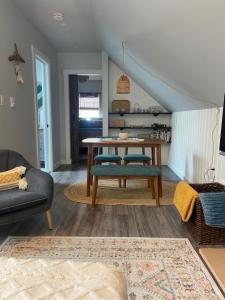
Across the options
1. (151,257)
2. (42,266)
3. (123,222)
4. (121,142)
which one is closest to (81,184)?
(121,142)

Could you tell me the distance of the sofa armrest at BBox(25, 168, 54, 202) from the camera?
2.24m

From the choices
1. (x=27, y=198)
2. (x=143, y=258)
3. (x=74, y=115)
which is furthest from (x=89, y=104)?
(x=143, y=258)

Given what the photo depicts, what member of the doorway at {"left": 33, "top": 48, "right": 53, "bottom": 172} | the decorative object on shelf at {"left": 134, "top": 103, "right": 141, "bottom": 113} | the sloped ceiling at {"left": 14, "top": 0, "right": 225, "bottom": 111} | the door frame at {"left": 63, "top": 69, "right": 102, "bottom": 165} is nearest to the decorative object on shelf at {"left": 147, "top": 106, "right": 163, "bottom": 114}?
the decorative object on shelf at {"left": 134, "top": 103, "right": 141, "bottom": 113}

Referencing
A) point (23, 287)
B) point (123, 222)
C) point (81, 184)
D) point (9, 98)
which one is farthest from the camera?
point (81, 184)

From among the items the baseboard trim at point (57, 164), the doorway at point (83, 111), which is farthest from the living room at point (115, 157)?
the doorway at point (83, 111)

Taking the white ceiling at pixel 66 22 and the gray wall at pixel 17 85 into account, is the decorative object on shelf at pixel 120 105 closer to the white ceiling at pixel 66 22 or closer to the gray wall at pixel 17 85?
the white ceiling at pixel 66 22

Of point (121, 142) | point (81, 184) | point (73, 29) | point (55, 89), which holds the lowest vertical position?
point (81, 184)

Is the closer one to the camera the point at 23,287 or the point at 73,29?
the point at 23,287

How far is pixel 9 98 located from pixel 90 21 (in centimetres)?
172

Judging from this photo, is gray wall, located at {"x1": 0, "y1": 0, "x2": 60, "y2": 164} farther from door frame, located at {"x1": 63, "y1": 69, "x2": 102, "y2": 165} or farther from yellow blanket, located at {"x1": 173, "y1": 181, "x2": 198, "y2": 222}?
yellow blanket, located at {"x1": 173, "y1": 181, "x2": 198, "y2": 222}

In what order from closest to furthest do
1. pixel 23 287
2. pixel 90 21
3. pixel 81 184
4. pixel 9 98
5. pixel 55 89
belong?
pixel 23 287
pixel 9 98
pixel 90 21
pixel 81 184
pixel 55 89

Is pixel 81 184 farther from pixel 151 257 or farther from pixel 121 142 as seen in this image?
pixel 151 257

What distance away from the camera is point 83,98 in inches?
305

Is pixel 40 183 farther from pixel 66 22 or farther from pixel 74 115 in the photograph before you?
pixel 74 115
